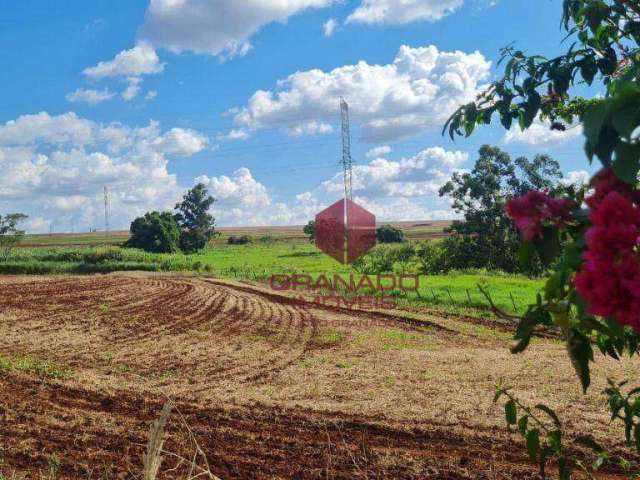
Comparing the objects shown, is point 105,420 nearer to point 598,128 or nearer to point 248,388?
point 248,388

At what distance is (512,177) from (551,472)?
34.2 meters

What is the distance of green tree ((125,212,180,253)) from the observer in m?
56.9

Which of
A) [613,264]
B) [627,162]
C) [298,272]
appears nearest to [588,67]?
[627,162]

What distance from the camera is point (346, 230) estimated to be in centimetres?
3875

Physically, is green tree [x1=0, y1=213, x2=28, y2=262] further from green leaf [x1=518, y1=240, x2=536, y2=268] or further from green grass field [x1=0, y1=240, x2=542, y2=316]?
green leaf [x1=518, y1=240, x2=536, y2=268]

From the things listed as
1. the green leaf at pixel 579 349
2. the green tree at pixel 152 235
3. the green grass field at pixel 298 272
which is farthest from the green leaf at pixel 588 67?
the green tree at pixel 152 235

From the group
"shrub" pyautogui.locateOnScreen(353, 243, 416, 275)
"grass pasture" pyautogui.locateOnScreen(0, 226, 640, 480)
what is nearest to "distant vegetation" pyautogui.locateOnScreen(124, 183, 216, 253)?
"shrub" pyautogui.locateOnScreen(353, 243, 416, 275)

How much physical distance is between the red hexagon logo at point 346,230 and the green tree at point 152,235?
1873 cm

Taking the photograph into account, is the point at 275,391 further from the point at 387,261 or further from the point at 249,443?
the point at 387,261

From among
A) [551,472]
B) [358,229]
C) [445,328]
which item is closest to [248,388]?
[551,472]

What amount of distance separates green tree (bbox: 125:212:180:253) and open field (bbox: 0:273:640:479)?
37.9 metres

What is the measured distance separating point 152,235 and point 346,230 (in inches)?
1010

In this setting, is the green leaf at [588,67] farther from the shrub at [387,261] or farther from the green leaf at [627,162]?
the shrub at [387,261]

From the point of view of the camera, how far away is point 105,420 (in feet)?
24.8
